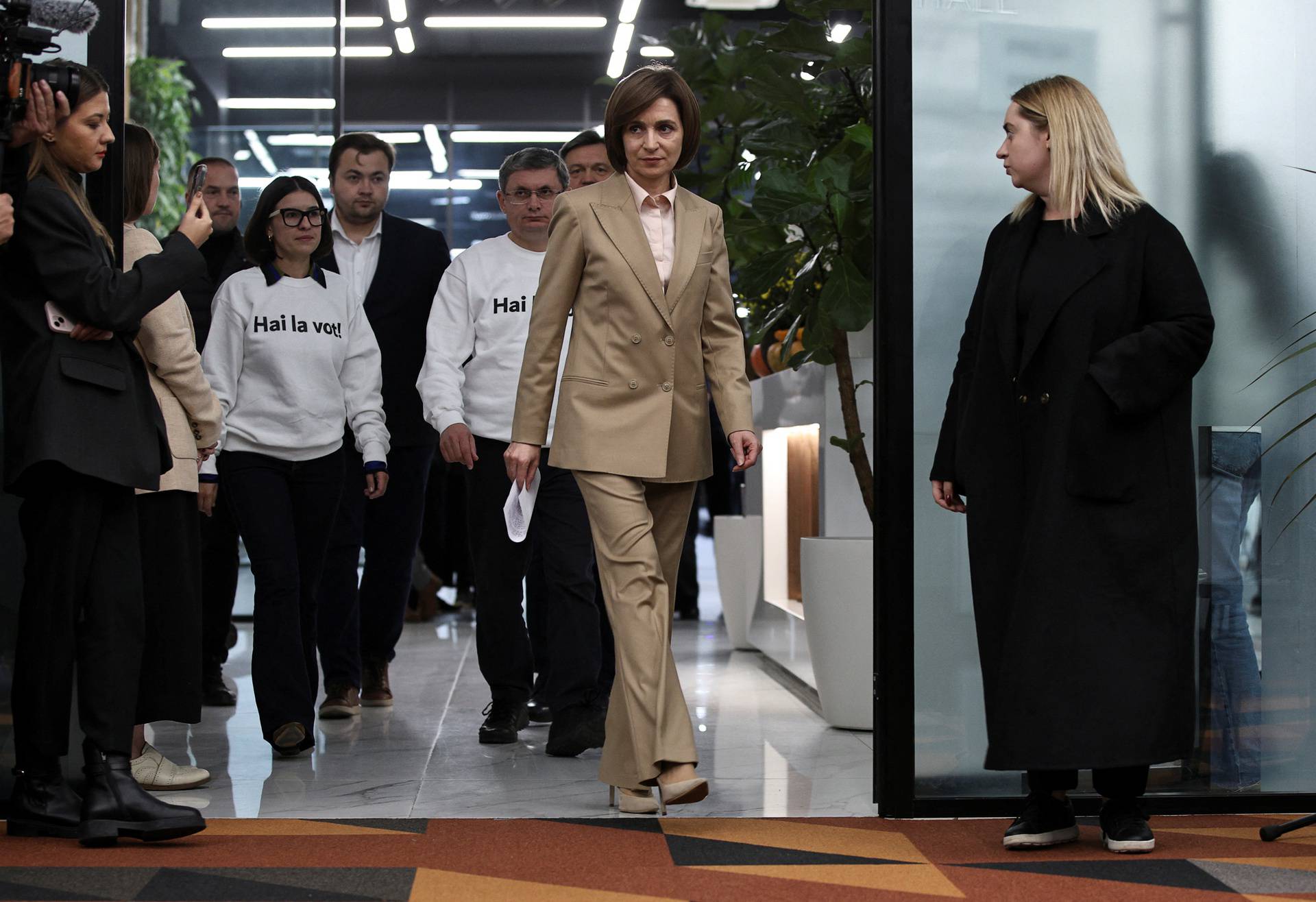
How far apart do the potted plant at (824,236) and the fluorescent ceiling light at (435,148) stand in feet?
26.6

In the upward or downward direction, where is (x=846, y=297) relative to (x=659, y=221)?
downward

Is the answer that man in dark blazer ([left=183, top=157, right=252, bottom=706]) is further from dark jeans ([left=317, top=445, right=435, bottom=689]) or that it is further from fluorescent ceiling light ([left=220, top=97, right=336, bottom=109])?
fluorescent ceiling light ([left=220, top=97, right=336, bottom=109])

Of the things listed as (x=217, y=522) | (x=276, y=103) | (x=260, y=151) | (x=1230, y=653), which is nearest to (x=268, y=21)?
(x=276, y=103)

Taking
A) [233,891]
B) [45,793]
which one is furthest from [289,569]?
[233,891]

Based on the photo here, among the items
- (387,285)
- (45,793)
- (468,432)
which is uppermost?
(387,285)

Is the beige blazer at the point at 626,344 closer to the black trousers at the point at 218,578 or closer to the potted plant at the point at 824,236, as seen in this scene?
the potted plant at the point at 824,236

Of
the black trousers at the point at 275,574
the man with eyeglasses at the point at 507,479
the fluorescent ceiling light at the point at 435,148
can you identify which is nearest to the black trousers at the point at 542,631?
the man with eyeglasses at the point at 507,479

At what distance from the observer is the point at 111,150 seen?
3.02 m

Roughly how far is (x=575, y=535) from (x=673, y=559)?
2.36ft

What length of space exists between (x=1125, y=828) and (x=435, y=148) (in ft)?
35.1

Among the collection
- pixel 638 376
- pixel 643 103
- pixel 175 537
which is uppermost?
pixel 643 103

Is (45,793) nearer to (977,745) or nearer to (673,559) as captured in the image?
(673,559)

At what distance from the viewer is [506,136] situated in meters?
12.3

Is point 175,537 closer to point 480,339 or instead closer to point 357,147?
point 480,339
